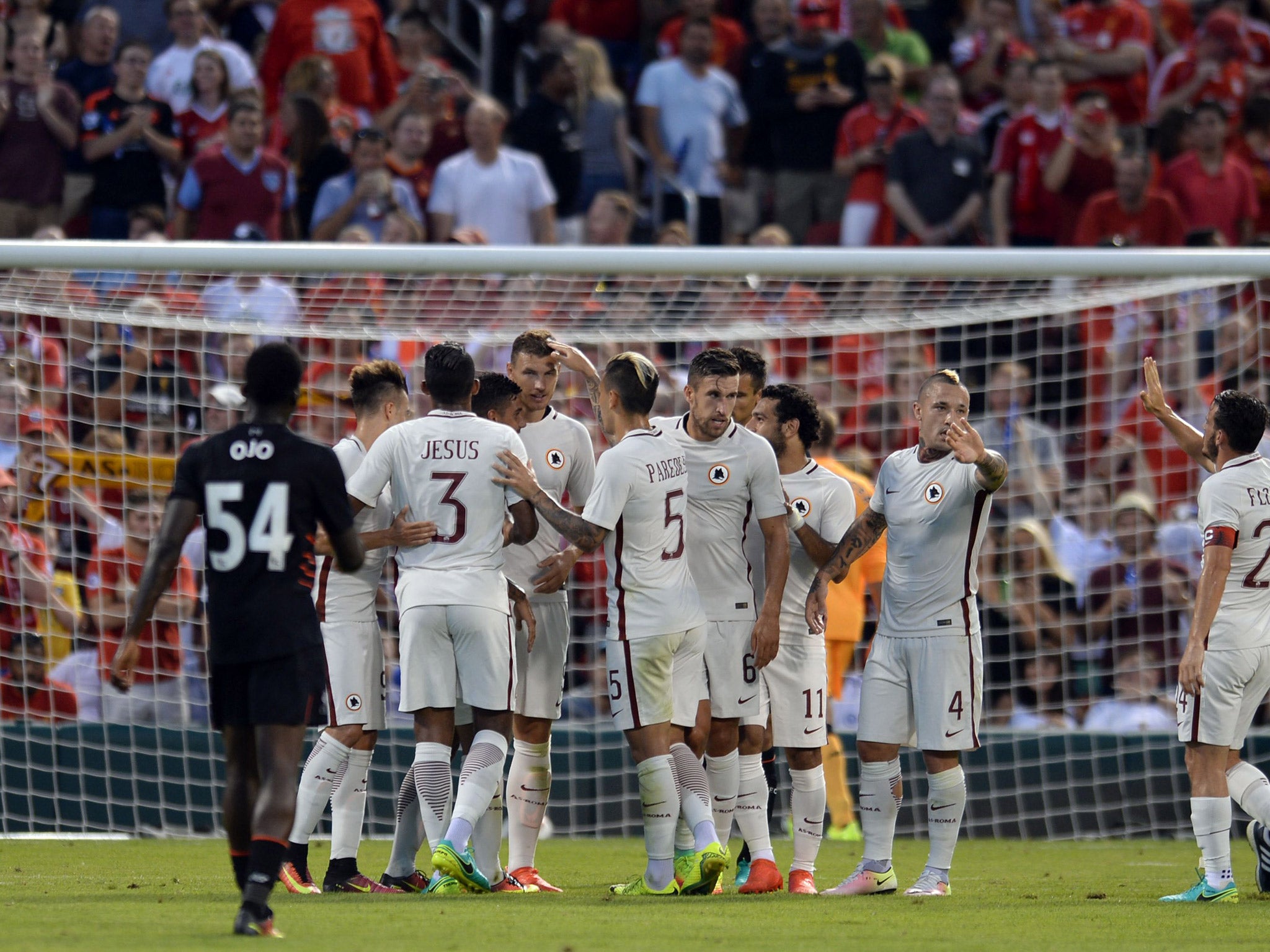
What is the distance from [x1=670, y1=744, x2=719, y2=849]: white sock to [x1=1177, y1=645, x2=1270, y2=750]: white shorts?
2309 mm

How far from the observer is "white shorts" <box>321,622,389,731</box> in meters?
8.39

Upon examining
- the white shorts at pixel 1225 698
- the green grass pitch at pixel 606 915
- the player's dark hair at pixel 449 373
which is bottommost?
the green grass pitch at pixel 606 915

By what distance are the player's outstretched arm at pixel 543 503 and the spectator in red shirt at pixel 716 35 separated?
10230 mm

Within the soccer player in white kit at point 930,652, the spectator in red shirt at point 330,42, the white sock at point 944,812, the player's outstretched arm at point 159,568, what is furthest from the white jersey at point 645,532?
the spectator in red shirt at point 330,42

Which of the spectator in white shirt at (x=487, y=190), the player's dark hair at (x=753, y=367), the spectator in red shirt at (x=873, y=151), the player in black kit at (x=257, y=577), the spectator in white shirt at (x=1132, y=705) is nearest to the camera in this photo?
the player in black kit at (x=257, y=577)

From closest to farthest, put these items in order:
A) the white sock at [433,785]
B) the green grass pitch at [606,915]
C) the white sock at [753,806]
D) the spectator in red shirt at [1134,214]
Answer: the green grass pitch at [606,915], the white sock at [433,785], the white sock at [753,806], the spectator in red shirt at [1134,214]

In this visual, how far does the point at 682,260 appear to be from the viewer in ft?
33.7

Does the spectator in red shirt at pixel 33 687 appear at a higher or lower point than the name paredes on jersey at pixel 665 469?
lower

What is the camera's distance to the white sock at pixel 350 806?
838 centimetres

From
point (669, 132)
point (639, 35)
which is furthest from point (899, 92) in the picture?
point (639, 35)

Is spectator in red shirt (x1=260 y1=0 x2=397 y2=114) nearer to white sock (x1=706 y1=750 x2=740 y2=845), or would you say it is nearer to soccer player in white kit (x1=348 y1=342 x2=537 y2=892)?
soccer player in white kit (x1=348 y1=342 x2=537 y2=892)

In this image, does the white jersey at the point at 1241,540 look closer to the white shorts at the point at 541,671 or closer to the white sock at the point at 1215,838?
the white sock at the point at 1215,838

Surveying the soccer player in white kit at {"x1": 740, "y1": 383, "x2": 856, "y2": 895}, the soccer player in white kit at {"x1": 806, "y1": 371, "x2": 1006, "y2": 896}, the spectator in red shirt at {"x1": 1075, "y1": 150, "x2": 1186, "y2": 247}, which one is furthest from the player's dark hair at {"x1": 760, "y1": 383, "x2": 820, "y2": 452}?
the spectator in red shirt at {"x1": 1075, "y1": 150, "x2": 1186, "y2": 247}

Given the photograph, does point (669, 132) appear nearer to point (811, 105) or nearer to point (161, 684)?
point (811, 105)
